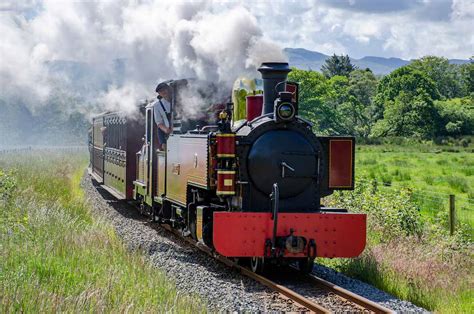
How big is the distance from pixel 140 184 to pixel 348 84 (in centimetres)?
8925

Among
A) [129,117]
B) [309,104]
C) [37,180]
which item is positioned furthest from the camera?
[309,104]

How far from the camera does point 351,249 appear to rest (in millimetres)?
9359

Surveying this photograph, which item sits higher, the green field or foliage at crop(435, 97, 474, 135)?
foliage at crop(435, 97, 474, 135)

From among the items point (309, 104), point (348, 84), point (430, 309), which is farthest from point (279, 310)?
point (348, 84)

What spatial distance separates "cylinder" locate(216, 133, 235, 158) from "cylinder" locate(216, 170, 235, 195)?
226 mm

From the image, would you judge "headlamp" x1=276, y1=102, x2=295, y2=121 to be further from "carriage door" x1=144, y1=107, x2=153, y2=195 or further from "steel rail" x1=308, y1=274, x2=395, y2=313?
"carriage door" x1=144, y1=107, x2=153, y2=195

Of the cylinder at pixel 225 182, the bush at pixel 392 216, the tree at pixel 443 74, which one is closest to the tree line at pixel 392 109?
the tree at pixel 443 74

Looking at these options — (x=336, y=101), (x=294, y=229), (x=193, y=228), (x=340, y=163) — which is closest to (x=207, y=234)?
(x=193, y=228)

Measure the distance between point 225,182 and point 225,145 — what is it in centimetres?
48

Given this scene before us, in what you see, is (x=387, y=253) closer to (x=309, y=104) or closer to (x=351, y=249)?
(x=351, y=249)

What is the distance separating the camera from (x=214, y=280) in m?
9.15

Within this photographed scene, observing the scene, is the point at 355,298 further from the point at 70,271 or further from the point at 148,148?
the point at 148,148

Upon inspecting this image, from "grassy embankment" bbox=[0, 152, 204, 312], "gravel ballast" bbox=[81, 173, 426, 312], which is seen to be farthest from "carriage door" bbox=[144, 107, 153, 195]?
"grassy embankment" bbox=[0, 152, 204, 312]

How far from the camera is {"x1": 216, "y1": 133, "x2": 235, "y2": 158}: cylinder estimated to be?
9.37m
